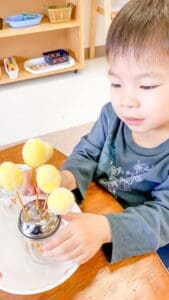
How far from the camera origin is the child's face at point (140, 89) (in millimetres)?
523

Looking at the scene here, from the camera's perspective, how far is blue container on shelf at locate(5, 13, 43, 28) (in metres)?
2.02

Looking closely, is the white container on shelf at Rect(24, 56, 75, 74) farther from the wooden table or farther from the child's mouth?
the wooden table

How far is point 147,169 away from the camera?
66 centimetres

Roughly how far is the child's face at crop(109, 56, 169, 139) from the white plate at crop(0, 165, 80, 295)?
216 millimetres

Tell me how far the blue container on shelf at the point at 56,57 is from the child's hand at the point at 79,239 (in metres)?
1.89

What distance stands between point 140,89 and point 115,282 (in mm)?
296

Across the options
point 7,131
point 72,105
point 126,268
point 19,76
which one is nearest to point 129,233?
point 126,268

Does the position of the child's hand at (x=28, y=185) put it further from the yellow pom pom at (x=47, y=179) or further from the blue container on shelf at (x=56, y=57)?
the blue container on shelf at (x=56, y=57)

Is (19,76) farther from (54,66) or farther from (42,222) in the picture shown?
(42,222)

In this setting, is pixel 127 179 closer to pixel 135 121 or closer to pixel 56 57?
pixel 135 121

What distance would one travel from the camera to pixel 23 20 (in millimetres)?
2045

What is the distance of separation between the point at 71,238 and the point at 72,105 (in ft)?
5.17

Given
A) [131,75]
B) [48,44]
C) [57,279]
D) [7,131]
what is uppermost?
[131,75]

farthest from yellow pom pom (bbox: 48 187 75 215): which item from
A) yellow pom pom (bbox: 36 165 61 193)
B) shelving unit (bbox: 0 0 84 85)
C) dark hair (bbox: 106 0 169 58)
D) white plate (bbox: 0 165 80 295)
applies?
shelving unit (bbox: 0 0 84 85)
